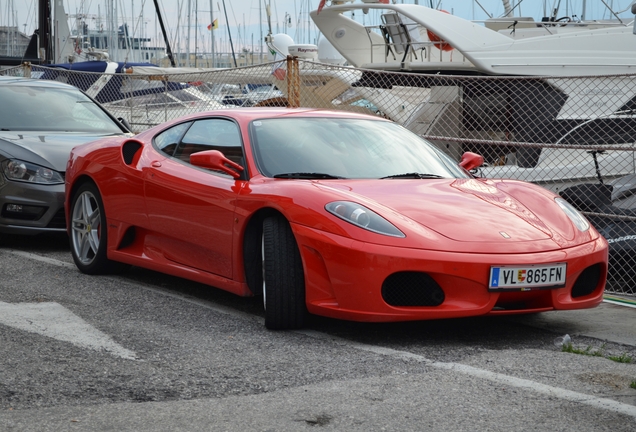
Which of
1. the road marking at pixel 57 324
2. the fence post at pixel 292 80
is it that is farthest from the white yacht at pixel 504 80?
the road marking at pixel 57 324

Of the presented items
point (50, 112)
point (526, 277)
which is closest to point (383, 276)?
point (526, 277)

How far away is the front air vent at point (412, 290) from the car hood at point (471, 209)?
260 mm

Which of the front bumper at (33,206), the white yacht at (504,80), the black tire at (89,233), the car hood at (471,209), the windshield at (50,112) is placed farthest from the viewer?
the white yacht at (504,80)

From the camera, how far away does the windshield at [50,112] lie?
354 inches

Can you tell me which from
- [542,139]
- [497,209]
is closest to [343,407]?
[497,209]

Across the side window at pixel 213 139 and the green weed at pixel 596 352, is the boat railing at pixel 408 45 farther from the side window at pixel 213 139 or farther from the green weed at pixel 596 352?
the green weed at pixel 596 352

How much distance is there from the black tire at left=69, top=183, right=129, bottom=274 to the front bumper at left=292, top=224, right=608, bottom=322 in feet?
7.76

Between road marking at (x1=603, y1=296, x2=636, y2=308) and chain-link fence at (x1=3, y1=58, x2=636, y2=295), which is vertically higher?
chain-link fence at (x1=3, y1=58, x2=636, y2=295)

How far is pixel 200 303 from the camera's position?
235 inches

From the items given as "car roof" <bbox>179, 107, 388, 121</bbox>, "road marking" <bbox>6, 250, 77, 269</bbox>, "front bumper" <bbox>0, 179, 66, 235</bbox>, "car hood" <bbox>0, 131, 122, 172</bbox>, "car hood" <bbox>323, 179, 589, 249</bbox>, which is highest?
"car roof" <bbox>179, 107, 388, 121</bbox>

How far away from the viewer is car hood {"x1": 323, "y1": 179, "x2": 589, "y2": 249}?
4965mm

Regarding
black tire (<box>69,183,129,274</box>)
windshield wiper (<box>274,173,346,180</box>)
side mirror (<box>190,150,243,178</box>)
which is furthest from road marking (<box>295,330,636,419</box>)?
black tire (<box>69,183,129,274</box>)

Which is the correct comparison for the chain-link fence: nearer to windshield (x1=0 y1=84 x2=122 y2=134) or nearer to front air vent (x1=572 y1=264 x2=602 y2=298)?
windshield (x1=0 y1=84 x2=122 y2=134)

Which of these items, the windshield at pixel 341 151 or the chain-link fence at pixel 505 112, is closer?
the windshield at pixel 341 151
